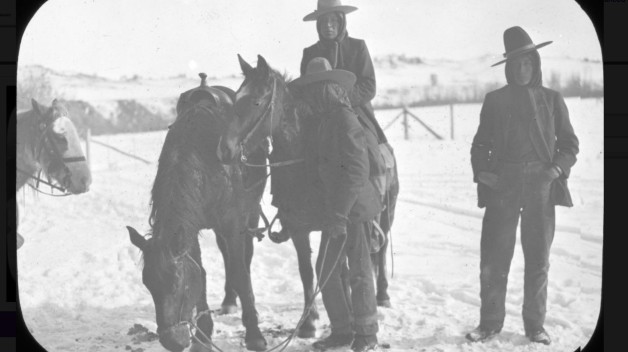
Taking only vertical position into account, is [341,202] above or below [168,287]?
above

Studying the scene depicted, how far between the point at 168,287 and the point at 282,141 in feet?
4.79

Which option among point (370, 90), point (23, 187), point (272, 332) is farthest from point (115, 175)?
point (370, 90)

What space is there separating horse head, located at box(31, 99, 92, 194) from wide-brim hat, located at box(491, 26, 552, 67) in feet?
13.7

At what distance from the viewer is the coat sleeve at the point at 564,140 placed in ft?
15.8

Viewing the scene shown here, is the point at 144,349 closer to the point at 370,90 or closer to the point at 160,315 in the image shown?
the point at 160,315

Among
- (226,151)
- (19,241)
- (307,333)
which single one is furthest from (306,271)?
(19,241)

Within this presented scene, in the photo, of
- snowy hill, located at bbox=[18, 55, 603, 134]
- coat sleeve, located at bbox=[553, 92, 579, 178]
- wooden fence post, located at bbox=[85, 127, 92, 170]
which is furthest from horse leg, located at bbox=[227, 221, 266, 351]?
coat sleeve, located at bbox=[553, 92, 579, 178]

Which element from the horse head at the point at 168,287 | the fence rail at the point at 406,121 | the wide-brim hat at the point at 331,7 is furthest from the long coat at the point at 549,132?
the horse head at the point at 168,287

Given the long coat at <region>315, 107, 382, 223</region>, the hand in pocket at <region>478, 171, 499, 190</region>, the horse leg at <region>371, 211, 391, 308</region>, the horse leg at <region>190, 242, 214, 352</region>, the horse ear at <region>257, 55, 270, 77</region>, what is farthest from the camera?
the horse leg at <region>371, 211, 391, 308</region>

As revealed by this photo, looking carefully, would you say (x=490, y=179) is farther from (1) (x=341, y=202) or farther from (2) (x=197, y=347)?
(2) (x=197, y=347)

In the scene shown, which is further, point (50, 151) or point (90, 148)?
point (90, 148)

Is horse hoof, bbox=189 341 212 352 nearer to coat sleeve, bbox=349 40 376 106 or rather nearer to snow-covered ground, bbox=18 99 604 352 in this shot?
snow-covered ground, bbox=18 99 604 352

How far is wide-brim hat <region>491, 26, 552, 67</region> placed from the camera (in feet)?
16.1

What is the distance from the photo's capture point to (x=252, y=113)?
4.43 m
